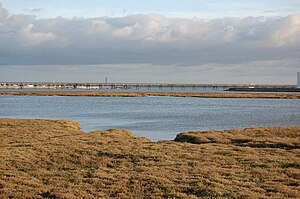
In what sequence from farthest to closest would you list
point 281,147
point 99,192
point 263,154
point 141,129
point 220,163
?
point 141,129, point 281,147, point 263,154, point 220,163, point 99,192

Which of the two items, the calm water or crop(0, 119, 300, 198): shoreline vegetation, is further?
the calm water

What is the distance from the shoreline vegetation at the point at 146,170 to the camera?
49.1 feet

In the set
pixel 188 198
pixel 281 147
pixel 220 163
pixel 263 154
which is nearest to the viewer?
pixel 188 198

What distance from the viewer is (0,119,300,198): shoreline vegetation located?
15.0 m

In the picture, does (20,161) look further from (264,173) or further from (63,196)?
(264,173)

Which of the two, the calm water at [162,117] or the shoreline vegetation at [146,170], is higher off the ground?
the shoreline vegetation at [146,170]

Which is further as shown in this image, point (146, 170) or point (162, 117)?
point (162, 117)

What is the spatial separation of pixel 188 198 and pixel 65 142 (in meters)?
14.4

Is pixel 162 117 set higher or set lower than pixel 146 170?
lower

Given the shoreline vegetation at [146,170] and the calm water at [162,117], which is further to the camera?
the calm water at [162,117]

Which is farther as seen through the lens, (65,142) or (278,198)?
(65,142)

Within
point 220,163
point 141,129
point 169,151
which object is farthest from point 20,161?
point 141,129

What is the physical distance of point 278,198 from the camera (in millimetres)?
14125

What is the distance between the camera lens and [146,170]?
18.4 metres
